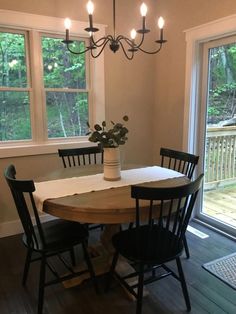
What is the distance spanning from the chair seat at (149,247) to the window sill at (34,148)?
5.09 ft

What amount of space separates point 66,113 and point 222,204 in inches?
83.5

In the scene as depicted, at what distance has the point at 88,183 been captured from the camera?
2.19 m

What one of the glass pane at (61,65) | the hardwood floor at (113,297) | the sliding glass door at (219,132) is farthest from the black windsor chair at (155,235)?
the glass pane at (61,65)

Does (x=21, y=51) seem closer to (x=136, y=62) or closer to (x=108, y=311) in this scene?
(x=136, y=62)

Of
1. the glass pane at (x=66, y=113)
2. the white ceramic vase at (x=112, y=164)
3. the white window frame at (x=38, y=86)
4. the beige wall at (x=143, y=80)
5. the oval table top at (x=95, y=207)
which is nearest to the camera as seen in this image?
the oval table top at (x=95, y=207)

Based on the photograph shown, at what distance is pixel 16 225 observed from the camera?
311 centimetres

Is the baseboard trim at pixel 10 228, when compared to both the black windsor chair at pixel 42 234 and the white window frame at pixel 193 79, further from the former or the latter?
the white window frame at pixel 193 79

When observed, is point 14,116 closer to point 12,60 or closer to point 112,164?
point 12,60

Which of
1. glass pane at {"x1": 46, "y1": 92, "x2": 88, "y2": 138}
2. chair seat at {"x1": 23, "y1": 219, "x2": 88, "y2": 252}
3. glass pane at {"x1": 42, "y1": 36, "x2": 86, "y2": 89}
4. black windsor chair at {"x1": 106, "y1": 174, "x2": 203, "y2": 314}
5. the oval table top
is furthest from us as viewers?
glass pane at {"x1": 46, "y1": 92, "x2": 88, "y2": 138}

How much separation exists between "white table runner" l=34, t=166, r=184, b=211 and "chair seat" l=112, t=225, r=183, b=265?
1.35 feet

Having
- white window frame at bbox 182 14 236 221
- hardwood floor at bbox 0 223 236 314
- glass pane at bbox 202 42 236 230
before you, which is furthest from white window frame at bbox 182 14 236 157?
hardwood floor at bbox 0 223 236 314

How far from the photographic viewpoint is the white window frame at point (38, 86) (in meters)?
2.87

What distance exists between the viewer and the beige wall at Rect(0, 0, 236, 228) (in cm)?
298

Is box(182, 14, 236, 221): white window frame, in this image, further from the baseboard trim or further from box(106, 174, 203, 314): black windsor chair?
the baseboard trim
